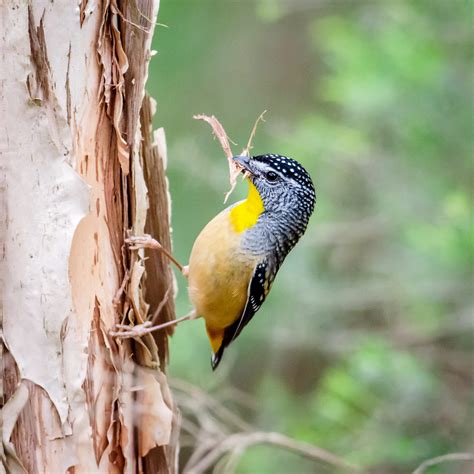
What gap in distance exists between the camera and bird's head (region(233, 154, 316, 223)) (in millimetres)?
3643

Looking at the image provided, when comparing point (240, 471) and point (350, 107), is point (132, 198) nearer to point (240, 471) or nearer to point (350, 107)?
point (350, 107)

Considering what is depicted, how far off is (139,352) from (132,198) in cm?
62

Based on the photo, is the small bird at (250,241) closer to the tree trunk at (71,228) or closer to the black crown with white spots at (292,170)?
the black crown with white spots at (292,170)

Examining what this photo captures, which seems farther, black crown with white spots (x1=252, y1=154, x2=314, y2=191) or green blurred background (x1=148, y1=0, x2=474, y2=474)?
green blurred background (x1=148, y1=0, x2=474, y2=474)

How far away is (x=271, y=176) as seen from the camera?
365 cm

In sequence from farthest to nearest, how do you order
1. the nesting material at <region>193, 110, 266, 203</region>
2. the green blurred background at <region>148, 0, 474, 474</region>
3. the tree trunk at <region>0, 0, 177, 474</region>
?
the green blurred background at <region>148, 0, 474, 474</region>
the nesting material at <region>193, 110, 266, 203</region>
the tree trunk at <region>0, 0, 177, 474</region>

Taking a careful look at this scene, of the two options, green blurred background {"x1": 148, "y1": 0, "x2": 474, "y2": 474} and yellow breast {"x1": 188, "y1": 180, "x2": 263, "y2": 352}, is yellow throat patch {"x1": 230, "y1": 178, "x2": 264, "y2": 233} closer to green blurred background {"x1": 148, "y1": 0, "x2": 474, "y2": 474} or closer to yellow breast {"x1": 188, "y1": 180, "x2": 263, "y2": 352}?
yellow breast {"x1": 188, "y1": 180, "x2": 263, "y2": 352}

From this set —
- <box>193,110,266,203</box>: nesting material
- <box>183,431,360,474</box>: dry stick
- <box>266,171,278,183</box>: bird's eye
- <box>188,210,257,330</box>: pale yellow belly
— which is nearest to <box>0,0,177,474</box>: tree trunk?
<box>193,110,266,203</box>: nesting material

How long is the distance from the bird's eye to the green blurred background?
139 cm

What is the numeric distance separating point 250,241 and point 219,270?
19cm

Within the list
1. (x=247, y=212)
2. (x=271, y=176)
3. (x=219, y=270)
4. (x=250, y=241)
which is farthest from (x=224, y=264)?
(x=271, y=176)

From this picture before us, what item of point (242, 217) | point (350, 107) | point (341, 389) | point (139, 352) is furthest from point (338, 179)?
point (139, 352)

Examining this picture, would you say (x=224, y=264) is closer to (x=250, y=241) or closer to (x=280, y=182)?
(x=250, y=241)

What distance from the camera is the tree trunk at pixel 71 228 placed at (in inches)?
105
